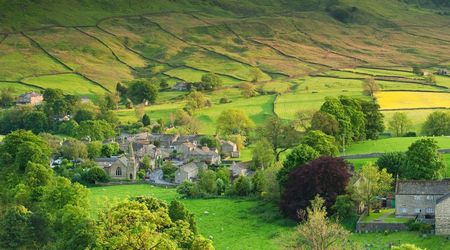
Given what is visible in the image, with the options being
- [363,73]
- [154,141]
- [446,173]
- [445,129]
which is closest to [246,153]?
[154,141]

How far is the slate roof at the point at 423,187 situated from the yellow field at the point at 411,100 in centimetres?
6768

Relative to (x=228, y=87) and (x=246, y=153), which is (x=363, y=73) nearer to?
(x=228, y=87)

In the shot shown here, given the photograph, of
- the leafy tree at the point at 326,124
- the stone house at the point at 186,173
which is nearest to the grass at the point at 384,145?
the leafy tree at the point at 326,124

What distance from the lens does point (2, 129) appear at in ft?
489

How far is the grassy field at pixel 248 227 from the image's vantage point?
203 feet

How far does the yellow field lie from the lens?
137375 mm

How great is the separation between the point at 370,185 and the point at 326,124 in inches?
1048

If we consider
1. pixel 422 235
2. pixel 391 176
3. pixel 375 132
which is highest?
pixel 375 132

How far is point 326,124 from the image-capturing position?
95.8 metres

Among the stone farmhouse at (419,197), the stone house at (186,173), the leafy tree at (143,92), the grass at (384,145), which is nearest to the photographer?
the stone farmhouse at (419,197)

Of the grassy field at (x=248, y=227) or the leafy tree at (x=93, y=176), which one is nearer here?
the grassy field at (x=248, y=227)

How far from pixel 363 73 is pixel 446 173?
112 metres

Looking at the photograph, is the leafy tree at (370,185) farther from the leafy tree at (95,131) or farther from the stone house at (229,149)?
the leafy tree at (95,131)

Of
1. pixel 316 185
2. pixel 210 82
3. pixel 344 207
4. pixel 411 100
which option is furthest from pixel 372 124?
pixel 210 82
